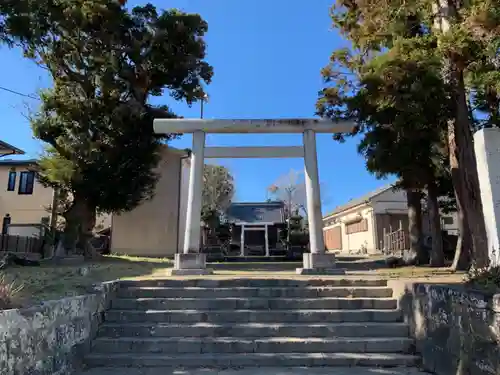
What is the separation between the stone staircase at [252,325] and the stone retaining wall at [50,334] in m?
0.32

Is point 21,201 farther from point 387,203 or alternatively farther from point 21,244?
point 387,203

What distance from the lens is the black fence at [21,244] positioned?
13867 millimetres

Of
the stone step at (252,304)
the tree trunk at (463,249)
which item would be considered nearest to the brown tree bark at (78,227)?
the stone step at (252,304)

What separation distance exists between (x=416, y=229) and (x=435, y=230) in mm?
1403

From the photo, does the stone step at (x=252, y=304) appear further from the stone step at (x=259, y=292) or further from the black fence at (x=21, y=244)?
the black fence at (x=21, y=244)

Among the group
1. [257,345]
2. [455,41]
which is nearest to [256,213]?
[455,41]

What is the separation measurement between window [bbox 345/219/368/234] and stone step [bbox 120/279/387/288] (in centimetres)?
2081

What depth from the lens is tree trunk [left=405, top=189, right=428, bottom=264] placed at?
12.7 metres

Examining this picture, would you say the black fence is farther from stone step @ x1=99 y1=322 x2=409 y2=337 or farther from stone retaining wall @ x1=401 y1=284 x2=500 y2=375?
stone retaining wall @ x1=401 y1=284 x2=500 y2=375

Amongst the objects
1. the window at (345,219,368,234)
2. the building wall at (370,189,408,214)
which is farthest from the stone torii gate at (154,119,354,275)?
the window at (345,219,368,234)

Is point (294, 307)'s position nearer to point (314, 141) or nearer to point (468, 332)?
point (468, 332)

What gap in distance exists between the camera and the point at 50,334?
4.38m

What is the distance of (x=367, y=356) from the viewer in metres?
5.16

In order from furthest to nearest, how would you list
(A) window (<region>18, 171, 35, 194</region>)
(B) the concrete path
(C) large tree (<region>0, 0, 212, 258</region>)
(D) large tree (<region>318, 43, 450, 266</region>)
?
(A) window (<region>18, 171, 35, 194</region>) < (C) large tree (<region>0, 0, 212, 258</region>) < (D) large tree (<region>318, 43, 450, 266</region>) < (B) the concrete path
